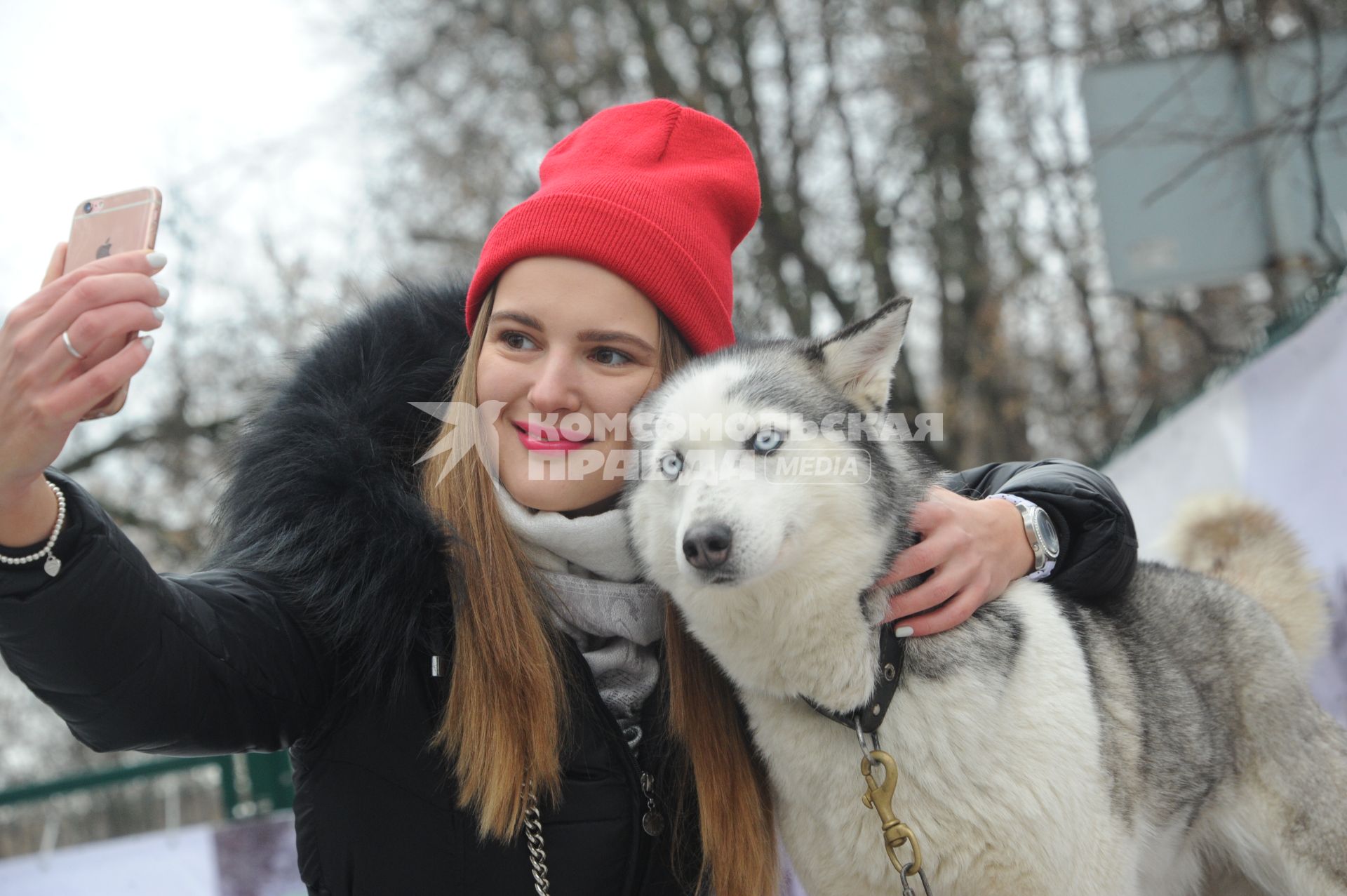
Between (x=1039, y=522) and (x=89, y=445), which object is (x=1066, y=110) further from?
(x=89, y=445)

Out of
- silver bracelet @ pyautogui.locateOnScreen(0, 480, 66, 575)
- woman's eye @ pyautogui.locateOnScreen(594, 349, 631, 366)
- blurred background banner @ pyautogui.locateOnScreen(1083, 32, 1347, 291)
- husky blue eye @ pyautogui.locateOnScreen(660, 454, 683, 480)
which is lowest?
silver bracelet @ pyautogui.locateOnScreen(0, 480, 66, 575)

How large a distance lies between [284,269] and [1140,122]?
11646 millimetres

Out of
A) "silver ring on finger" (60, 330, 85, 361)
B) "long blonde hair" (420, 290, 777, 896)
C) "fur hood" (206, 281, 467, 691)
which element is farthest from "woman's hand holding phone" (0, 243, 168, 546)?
"long blonde hair" (420, 290, 777, 896)

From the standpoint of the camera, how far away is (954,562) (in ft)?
7.41

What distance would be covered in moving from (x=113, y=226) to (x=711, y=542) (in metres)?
1.19

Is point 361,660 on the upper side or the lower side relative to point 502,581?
lower

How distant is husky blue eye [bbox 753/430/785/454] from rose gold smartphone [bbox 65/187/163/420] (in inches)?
48.7

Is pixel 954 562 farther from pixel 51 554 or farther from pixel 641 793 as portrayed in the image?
pixel 51 554

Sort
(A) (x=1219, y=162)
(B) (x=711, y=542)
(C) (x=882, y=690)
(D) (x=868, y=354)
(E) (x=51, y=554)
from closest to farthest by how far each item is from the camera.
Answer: (E) (x=51, y=554) < (B) (x=711, y=542) < (C) (x=882, y=690) < (D) (x=868, y=354) < (A) (x=1219, y=162)

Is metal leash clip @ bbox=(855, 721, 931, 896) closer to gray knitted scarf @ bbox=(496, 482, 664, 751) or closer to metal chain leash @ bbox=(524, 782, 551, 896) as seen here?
gray knitted scarf @ bbox=(496, 482, 664, 751)

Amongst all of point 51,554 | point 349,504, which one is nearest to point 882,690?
point 349,504

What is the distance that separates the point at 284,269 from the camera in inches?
544

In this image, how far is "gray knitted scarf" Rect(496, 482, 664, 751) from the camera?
2.41 metres

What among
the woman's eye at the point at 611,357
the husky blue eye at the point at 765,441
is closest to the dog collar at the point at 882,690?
the husky blue eye at the point at 765,441
